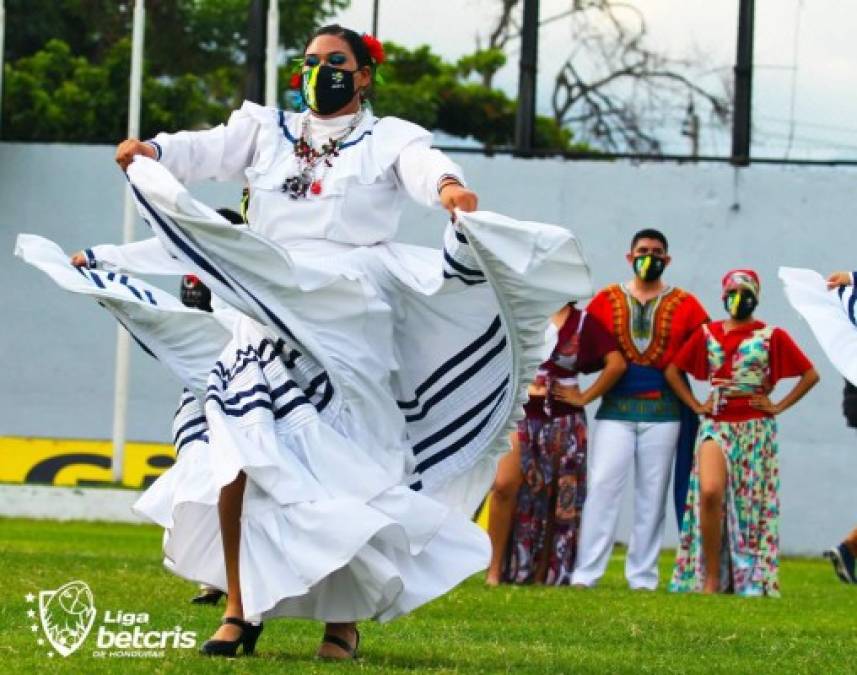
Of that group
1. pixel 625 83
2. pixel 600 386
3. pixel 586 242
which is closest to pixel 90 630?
pixel 600 386

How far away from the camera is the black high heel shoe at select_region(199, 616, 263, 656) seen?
759cm

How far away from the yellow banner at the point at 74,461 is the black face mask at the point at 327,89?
12.2m

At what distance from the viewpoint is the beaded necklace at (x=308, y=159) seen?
316 inches

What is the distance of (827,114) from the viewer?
19.5 m

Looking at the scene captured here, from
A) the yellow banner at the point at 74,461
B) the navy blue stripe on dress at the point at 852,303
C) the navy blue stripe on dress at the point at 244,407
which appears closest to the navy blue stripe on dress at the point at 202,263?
the navy blue stripe on dress at the point at 244,407

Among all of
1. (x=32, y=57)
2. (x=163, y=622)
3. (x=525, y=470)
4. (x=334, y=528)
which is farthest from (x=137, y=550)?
(x=32, y=57)

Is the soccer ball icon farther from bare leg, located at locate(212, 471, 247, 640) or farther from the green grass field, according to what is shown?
bare leg, located at locate(212, 471, 247, 640)

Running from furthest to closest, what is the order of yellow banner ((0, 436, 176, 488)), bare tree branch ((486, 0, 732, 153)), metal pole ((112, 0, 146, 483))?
yellow banner ((0, 436, 176, 488))
bare tree branch ((486, 0, 732, 153))
metal pole ((112, 0, 146, 483))

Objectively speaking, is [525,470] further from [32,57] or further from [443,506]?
[32,57]

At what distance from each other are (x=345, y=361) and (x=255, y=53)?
1379cm

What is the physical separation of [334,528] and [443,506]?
59 cm

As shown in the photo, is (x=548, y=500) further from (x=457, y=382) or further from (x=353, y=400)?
(x=353, y=400)

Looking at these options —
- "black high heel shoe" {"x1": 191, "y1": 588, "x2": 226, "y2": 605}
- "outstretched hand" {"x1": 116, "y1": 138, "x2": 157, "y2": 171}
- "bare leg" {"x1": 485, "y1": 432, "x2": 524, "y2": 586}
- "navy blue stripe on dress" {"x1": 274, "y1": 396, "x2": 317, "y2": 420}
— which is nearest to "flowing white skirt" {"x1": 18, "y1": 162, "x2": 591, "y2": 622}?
"navy blue stripe on dress" {"x1": 274, "y1": 396, "x2": 317, "y2": 420}

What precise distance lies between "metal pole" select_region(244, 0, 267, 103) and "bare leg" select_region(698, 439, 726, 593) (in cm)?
870
